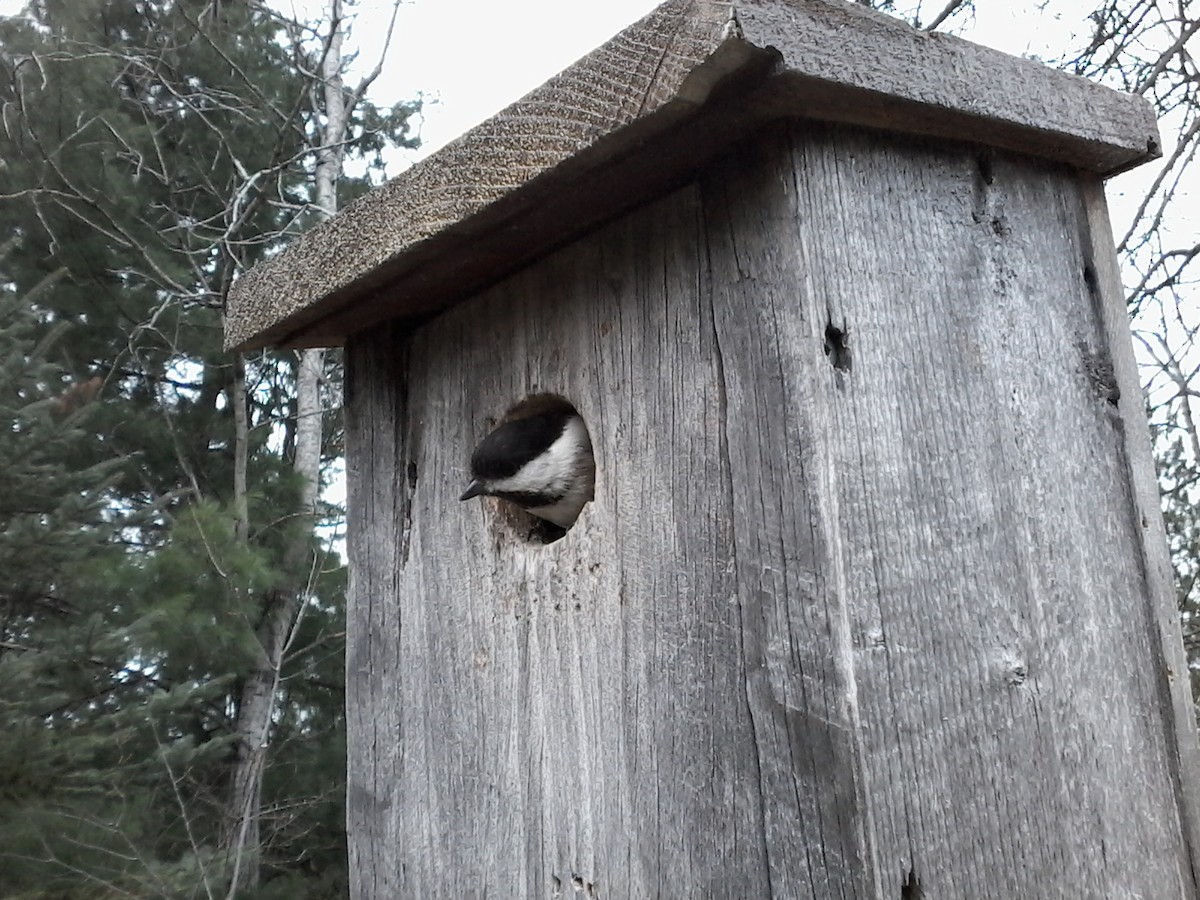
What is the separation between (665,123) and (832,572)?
429 mm

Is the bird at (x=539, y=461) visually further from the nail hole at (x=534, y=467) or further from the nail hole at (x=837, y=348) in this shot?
the nail hole at (x=837, y=348)

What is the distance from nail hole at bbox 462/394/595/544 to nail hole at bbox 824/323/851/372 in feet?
1.28

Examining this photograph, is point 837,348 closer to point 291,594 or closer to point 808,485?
point 808,485

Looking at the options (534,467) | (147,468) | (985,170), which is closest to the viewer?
(985,170)

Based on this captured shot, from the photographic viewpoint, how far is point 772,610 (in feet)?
3.14

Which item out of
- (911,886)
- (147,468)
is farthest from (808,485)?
(147,468)

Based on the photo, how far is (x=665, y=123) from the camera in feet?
3.12

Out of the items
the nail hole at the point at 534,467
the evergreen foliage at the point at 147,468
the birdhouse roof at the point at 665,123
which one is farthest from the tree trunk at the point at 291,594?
the birdhouse roof at the point at 665,123

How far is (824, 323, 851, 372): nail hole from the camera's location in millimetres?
977

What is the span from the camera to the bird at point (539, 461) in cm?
133

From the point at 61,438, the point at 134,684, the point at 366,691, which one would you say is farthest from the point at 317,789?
the point at 366,691

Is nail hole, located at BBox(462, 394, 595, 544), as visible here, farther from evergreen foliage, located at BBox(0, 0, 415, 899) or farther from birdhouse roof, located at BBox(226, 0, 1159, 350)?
evergreen foliage, located at BBox(0, 0, 415, 899)

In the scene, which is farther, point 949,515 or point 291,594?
point 291,594

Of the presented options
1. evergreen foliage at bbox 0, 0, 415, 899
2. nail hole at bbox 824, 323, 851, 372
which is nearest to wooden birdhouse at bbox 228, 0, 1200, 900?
nail hole at bbox 824, 323, 851, 372
